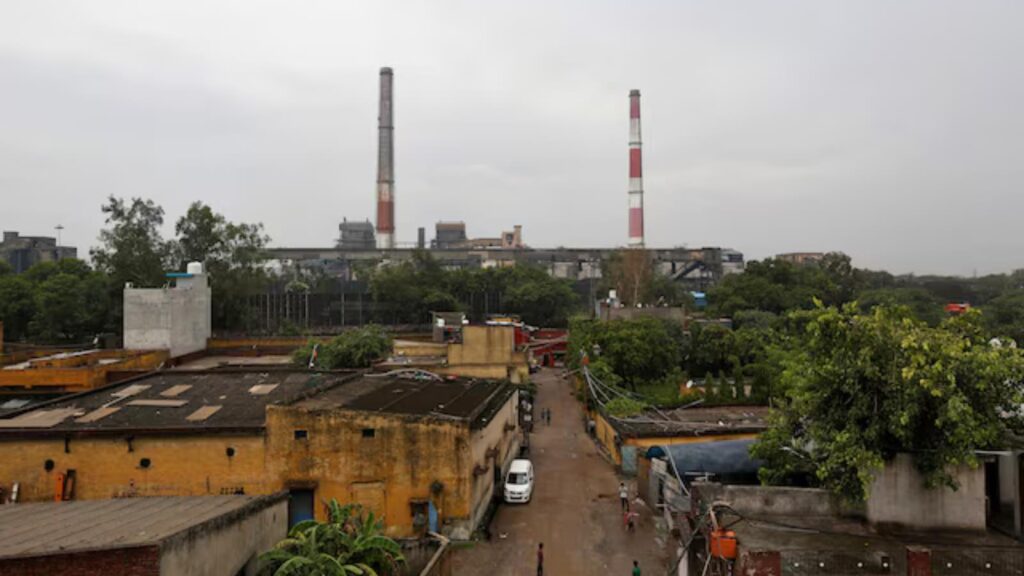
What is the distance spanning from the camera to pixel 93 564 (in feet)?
22.3

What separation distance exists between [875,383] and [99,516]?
1108 centimetres

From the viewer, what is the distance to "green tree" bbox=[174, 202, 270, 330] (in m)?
44.1

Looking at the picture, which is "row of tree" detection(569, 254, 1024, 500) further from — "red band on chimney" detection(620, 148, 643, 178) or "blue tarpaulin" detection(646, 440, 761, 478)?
"red band on chimney" detection(620, 148, 643, 178)

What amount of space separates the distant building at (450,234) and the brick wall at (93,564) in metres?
112

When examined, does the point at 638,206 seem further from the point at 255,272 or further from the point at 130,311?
the point at 130,311

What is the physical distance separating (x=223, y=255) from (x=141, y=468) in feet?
108

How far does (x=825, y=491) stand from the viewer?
31.4 ft

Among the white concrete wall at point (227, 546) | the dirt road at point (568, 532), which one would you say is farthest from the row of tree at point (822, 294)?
the white concrete wall at point (227, 546)

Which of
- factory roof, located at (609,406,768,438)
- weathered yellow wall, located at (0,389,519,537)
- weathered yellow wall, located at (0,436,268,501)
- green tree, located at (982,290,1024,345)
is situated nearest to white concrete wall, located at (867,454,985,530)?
weathered yellow wall, located at (0,389,519,537)

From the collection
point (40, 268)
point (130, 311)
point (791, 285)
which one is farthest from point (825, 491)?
point (40, 268)

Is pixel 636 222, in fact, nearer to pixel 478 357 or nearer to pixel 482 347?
pixel 482 347

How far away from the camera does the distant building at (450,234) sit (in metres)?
120

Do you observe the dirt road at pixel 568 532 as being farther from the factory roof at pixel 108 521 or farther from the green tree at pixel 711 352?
the green tree at pixel 711 352

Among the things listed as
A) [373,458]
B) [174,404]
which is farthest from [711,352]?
[174,404]
